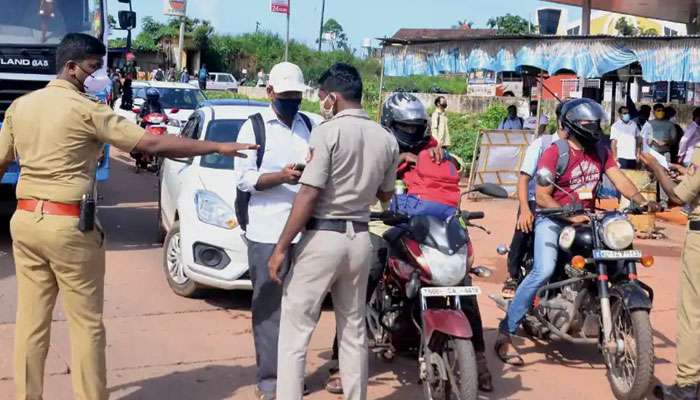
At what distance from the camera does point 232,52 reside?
203 feet

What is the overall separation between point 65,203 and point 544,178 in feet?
9.63

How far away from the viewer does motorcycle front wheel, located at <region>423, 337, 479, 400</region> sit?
4.49 m

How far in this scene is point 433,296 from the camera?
488 cm

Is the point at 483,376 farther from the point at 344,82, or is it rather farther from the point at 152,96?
the point at 152,96

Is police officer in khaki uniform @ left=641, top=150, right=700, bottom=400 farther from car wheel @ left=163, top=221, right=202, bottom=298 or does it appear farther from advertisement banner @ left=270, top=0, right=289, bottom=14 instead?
advertisement banner @ left=270, top=0, right=289, bottom=14

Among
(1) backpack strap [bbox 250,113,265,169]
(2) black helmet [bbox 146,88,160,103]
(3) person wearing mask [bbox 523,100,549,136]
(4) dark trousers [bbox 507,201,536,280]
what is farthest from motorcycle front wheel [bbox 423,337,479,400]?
(2) black helmet [bbox 146,88,160,103]

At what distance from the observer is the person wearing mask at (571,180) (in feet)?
18.8

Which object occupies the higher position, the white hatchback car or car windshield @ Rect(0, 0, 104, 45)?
car windshield @ Rect(0, 0, 104, 45)

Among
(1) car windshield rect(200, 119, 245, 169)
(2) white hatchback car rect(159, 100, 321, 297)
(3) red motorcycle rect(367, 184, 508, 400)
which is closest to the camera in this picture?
(3) red motorcycle rect(367, 184, 508, 400)

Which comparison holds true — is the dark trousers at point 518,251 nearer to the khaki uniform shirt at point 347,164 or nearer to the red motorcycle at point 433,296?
the red motorcycle at point 433,296

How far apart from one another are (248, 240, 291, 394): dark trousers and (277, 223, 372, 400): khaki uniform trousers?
22.5 inches

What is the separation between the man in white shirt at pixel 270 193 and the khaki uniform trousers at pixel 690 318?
7.61 feet

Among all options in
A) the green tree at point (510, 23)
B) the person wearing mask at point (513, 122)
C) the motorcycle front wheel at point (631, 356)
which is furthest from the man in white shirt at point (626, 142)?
the green tree at point (510, 23)

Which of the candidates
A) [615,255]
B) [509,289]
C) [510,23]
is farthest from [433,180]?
[510,23]
